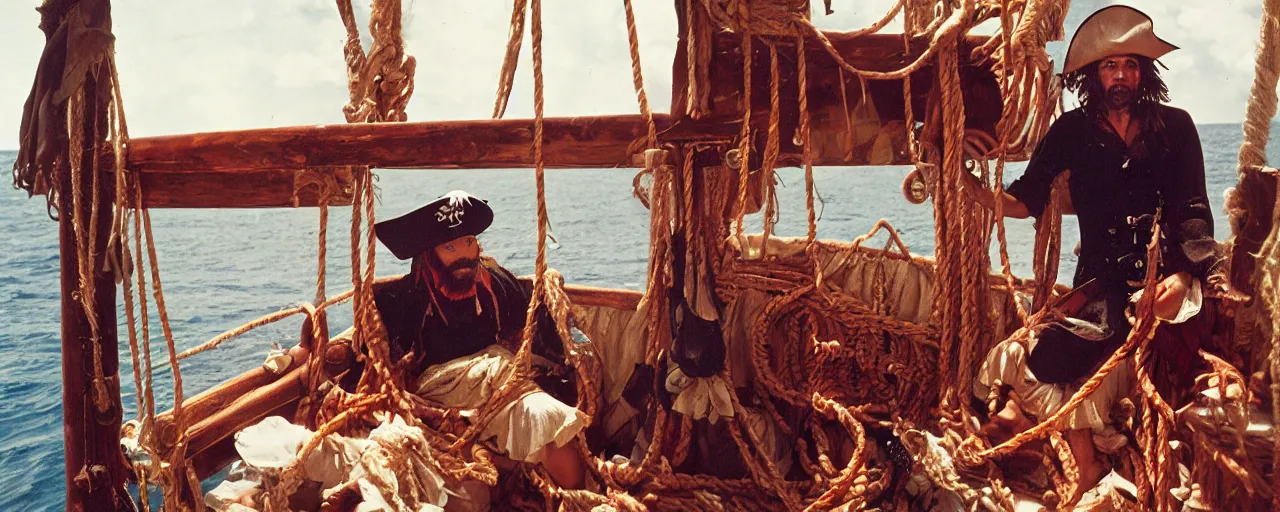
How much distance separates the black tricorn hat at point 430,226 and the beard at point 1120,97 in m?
1.99

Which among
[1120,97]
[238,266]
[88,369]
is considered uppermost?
[1120,97]

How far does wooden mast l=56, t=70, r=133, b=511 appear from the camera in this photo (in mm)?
2398

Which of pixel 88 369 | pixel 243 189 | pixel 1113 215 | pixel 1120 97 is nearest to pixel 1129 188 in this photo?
pixel 1113 215

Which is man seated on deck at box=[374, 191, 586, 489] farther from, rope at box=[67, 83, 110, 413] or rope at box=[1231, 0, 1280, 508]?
rope at box=[1231, 0, 1280, 508]

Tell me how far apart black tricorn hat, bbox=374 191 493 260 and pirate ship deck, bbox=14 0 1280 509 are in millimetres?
135

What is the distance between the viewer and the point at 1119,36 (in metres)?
1.98

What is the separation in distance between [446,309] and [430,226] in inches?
12.2

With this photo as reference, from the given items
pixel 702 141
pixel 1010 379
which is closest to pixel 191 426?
pixel 702 141

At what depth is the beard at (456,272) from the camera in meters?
2.81

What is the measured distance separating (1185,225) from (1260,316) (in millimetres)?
488

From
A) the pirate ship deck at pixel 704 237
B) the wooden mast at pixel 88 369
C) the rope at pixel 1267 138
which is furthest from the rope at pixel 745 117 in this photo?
the wooden mast at pixel 88 369

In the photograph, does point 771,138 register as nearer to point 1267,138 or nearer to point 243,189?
point 1267,138

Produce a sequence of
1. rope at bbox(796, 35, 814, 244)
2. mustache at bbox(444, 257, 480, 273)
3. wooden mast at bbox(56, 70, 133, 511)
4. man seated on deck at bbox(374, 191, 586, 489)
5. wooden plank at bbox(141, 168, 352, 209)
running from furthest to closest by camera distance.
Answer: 1. mustache at bbox(444, 257, 480, 273)
2. man seated on deck at bbox(374, 191, 586, 489)
3. wooden plank at bbox(141, 168, 352, 209)
4. wooden mast at bbox(56, 70, 133, 511)
5. rope at bbox(796, 35, 814, 244)

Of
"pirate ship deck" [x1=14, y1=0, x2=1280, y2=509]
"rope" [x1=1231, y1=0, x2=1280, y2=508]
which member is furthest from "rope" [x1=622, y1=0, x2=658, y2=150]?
"rope" [x1=1231, y1=0, x2=1280, y2=508]
